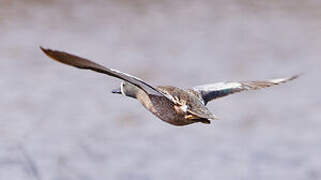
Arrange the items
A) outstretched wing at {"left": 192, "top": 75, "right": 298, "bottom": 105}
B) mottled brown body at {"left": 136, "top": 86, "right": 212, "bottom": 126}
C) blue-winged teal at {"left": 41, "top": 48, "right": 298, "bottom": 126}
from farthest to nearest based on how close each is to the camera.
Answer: outstretched wing at {"left": 192, "top": 75, "right": 298, "bottom": 105}, mottled brown body at {"left": 136, "top": 86, "right": 212, "bottom": 126}, blue-winged teal at {"left": 41, "top": 48, "right": 298, "bottom": 126}

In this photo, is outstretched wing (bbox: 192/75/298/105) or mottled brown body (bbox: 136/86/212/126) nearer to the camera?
mottled brown body (bbox: 136/86/212/126)

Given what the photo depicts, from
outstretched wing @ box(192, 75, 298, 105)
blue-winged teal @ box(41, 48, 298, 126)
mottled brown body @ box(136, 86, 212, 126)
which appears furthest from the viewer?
outstretched wing @ box(192, 75, 298, 105)

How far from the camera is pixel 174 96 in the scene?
940mm

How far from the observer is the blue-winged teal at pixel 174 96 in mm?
819

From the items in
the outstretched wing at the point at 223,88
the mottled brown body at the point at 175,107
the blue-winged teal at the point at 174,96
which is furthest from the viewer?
the outstretched wing at the point at 223,88

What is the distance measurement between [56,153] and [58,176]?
0.10m

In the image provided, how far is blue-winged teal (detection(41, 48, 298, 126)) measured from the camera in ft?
2.69

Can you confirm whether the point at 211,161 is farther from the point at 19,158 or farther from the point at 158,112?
the point at 158,112

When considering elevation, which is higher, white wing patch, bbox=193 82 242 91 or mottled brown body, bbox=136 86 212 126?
white wing patch, bbox=193 82 242 91

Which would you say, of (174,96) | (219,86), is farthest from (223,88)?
(174,96)

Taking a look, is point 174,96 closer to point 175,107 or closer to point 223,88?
point 175,107

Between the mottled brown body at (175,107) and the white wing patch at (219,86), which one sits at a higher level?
the white wing patch at (219,86)

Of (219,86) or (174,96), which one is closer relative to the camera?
(174,96)

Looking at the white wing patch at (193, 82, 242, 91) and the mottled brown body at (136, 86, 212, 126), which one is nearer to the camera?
the mottled brown body at (136, 86, 212, 126)
